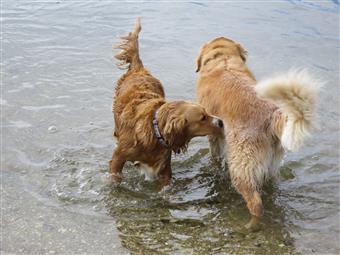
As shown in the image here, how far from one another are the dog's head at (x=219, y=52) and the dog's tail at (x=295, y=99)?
1.90m

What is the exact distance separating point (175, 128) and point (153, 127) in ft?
0.93

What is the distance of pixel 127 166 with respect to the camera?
612 centimetres


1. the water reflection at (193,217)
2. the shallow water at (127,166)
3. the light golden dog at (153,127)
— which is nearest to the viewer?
the water reflection at (193,217)

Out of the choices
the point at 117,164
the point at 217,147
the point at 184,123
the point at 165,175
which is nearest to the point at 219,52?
the point at 217,147

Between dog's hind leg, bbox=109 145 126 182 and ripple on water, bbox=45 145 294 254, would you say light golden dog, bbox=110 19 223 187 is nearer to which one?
dog's hind leg, bbox=109 145 126 182

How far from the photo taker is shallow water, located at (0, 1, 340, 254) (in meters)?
4.82

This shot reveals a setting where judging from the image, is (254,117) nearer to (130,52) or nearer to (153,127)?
(153,127)

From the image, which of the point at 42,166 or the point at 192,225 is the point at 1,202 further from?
the point at 192,225

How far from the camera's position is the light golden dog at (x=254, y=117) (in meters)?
4.48

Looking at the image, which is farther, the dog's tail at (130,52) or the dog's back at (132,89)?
the dog's tail at (130,52)

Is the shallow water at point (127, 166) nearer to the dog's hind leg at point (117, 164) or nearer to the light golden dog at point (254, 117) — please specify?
the dog's hind leg at point (117, 164)

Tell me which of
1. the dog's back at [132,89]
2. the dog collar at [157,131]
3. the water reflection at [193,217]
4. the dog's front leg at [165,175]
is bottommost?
the water reflection at [193,217]

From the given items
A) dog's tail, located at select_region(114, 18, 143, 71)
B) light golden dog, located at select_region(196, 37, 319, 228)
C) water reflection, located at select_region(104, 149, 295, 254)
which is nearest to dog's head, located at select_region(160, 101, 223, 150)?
light golden dog, located at select_region(196, 37, 319, 228)

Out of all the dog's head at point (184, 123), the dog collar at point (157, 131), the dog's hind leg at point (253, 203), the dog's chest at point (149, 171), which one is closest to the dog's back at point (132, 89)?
the dog collar at point (157, 131)
